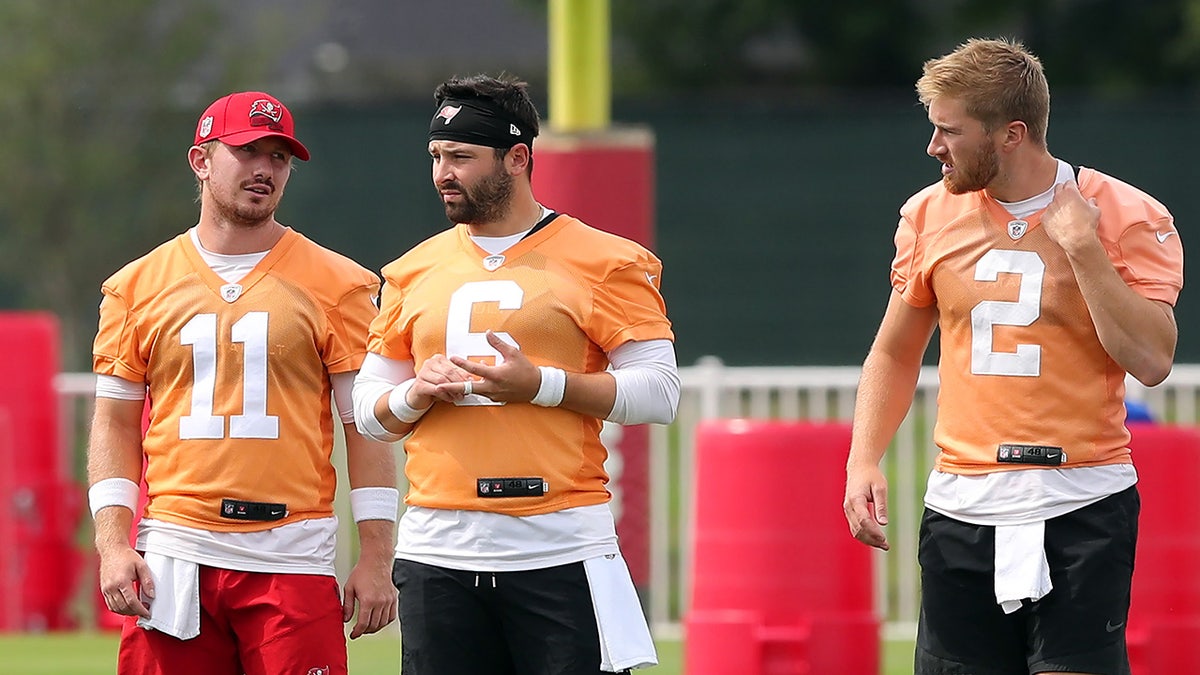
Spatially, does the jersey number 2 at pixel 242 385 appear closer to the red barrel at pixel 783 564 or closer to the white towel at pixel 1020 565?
the white towel at pixel 1020 565

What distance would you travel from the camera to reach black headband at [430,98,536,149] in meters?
5.08

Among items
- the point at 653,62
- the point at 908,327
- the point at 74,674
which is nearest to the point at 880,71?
the point at 653,62

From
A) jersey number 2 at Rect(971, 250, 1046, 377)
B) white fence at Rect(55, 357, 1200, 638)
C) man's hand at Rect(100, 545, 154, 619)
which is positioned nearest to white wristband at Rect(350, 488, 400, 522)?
man's hand at Rect(100, 545, 154, 619)

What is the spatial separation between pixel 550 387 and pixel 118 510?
1196 millimetres

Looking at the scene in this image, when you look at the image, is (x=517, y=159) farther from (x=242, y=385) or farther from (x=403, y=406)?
(x=242, y=385)

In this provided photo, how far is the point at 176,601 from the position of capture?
5164 mm

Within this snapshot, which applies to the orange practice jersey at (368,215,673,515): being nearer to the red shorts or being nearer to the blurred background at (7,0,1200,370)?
the red shorts

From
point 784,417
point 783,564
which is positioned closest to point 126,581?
point 783,564

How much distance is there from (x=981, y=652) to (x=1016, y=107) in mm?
1328

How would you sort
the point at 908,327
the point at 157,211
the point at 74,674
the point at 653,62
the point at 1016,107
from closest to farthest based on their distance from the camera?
the point at 1016,107 < the point at 908,327 < the point at 74,674 < the point at 157,211 < the point at 653,62

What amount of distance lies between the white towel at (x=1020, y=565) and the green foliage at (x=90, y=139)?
755 inches

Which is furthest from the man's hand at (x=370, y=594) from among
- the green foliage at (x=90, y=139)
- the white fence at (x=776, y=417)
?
the green foliage at (x=90, y=139)

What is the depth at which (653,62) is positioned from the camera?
99.0 ft

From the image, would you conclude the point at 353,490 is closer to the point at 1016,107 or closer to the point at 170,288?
the point at 170,288
